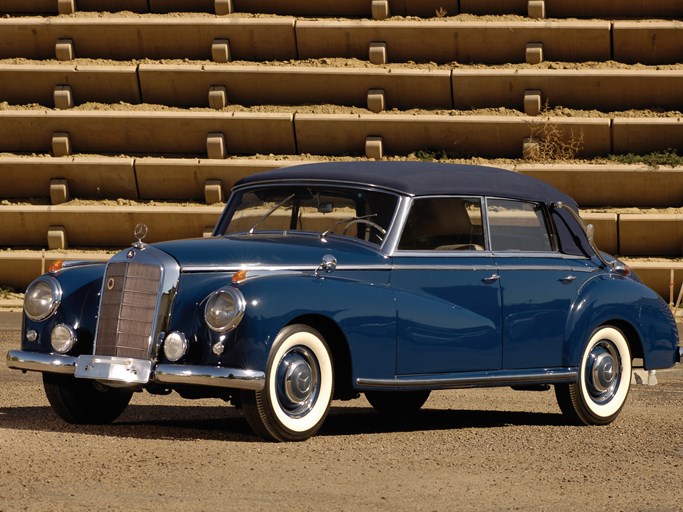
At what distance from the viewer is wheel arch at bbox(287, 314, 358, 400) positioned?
8969mm


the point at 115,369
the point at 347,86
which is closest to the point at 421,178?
the point at 115,369

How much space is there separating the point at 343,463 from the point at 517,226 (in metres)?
3.00

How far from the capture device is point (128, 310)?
8.98 meters

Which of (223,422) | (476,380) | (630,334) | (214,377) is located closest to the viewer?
(214,377)

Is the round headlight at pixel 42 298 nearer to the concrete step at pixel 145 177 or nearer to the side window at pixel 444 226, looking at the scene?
the side window at pixel 444 226

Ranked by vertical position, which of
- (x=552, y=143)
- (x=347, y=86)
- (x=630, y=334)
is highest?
(x=347, y=86)

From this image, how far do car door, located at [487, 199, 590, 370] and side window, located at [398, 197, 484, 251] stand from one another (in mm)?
121

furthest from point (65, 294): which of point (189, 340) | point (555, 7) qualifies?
point (555, 7)

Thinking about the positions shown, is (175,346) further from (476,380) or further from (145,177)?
(145,177)

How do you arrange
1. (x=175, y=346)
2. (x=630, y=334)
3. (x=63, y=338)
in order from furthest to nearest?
(x=630, y=334) < (x=63, y=338) < (x=175, y=346)

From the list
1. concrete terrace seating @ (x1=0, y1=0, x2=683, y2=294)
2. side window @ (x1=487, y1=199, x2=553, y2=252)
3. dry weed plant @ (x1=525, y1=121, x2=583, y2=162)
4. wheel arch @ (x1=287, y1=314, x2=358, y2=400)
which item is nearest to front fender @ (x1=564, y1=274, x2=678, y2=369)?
side window @ (x1=487, y1=199, x2=553, y2=252)

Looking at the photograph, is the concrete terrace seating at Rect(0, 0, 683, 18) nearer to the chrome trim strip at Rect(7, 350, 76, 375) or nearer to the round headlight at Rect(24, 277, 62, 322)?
the round headlight at Rect(24, 277, 62, 322)

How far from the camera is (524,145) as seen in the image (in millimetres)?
22266

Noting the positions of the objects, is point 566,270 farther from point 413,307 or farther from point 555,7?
point 555,7
